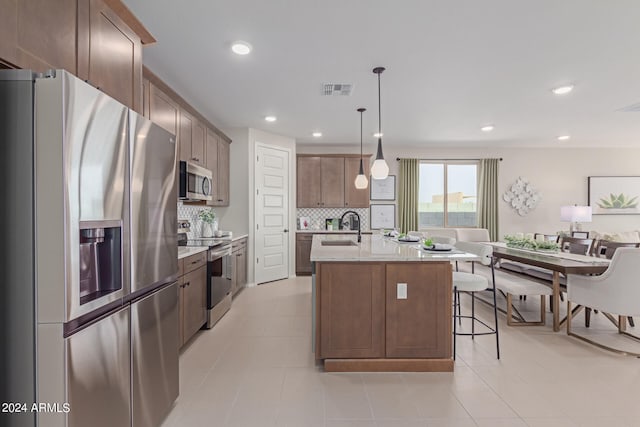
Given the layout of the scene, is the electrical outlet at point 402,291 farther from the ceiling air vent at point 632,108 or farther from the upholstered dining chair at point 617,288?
the ceiling air vent at point 632,108

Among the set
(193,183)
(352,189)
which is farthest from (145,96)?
(352,189)

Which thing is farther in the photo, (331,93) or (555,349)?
(331,93)

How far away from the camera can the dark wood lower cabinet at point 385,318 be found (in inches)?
94.9

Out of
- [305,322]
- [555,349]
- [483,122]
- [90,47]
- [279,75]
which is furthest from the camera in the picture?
[483,122]

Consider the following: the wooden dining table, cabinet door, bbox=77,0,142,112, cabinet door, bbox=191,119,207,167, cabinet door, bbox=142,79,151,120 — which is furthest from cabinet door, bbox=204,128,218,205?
the wooden dining table

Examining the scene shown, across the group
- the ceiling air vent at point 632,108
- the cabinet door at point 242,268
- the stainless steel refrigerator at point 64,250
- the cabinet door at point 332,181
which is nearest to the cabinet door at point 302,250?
the cabinet door at point 332,181

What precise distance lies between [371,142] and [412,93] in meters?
2.71

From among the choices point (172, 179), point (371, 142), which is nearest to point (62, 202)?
point (172, 179)

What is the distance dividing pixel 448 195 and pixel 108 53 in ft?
21.3

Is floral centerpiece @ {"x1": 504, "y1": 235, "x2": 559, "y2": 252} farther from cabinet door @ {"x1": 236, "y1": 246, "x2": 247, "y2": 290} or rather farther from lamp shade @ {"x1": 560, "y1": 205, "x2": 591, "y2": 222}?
cabinet door @ {"x1": 236, "y1": 246, "x2": 247, "y2": 290}

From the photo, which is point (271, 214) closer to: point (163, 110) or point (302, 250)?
point (302, 250)

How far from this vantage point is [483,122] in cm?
482

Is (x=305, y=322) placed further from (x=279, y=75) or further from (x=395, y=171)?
(x=395, y=171)

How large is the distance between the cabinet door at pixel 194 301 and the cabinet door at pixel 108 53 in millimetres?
1573
